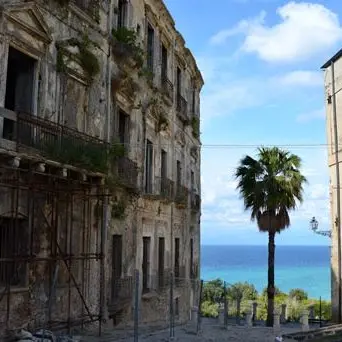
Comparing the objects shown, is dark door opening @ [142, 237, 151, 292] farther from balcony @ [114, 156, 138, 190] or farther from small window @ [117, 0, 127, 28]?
small window @ [117, 0, 127, 28]

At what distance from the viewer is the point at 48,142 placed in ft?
40.0

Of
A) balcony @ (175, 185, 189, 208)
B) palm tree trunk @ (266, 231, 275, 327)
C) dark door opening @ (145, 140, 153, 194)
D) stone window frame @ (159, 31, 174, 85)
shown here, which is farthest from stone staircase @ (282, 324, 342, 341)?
stone window frame @ (159, 31, 174, 85)

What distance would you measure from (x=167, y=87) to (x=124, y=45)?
581 centimetres

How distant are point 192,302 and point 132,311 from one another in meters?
10.0

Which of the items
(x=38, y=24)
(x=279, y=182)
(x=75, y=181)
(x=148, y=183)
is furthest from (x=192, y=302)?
(x=38, y=24)

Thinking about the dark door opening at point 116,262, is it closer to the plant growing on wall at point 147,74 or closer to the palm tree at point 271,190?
the plant growing on wall at point 147,74

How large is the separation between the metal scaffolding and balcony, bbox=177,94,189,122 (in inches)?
397

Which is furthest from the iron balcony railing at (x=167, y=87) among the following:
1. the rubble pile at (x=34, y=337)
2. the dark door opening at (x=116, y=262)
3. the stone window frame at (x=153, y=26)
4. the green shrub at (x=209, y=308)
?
the green shrub at (x=209, y=308)

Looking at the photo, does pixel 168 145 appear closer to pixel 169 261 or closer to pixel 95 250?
pixel 169 261

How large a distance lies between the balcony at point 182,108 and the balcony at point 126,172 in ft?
23.5

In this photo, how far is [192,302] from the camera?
2733 cm

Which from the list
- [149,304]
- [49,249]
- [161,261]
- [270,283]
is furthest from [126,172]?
[270,283]

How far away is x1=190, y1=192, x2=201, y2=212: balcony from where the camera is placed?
2730 centimetres

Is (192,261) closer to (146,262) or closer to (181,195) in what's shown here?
(181,195)
